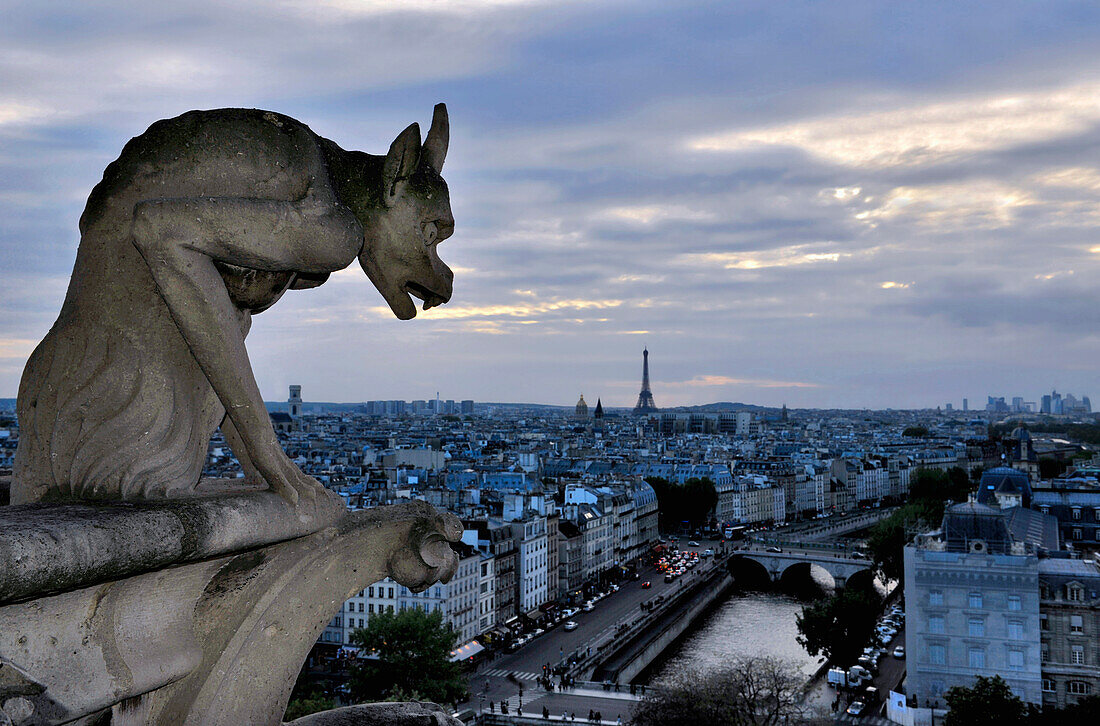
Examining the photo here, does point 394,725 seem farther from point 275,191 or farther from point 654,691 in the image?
point 654,691

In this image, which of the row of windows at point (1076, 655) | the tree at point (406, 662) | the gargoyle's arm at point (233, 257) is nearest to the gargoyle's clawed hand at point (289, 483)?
the gargoyle's arm at point (233, 257)

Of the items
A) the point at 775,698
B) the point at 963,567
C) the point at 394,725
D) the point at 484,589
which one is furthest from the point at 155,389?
the point at 484,589

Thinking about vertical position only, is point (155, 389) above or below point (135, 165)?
below

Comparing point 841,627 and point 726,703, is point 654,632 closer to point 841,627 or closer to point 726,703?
point 841,627

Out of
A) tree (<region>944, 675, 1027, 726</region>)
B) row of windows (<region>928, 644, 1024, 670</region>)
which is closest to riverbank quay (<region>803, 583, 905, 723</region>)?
row of windows (<region>928, 644, 1024, 670</region>)

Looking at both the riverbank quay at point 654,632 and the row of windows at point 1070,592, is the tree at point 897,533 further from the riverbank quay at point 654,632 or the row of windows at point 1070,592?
the row of windows at point 1070,592

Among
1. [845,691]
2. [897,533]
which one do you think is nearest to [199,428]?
[845,691]

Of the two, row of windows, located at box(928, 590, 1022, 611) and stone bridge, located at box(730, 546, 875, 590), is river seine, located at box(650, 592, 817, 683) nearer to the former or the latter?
stone bridge, located at box(730, 546, 875, 590)
